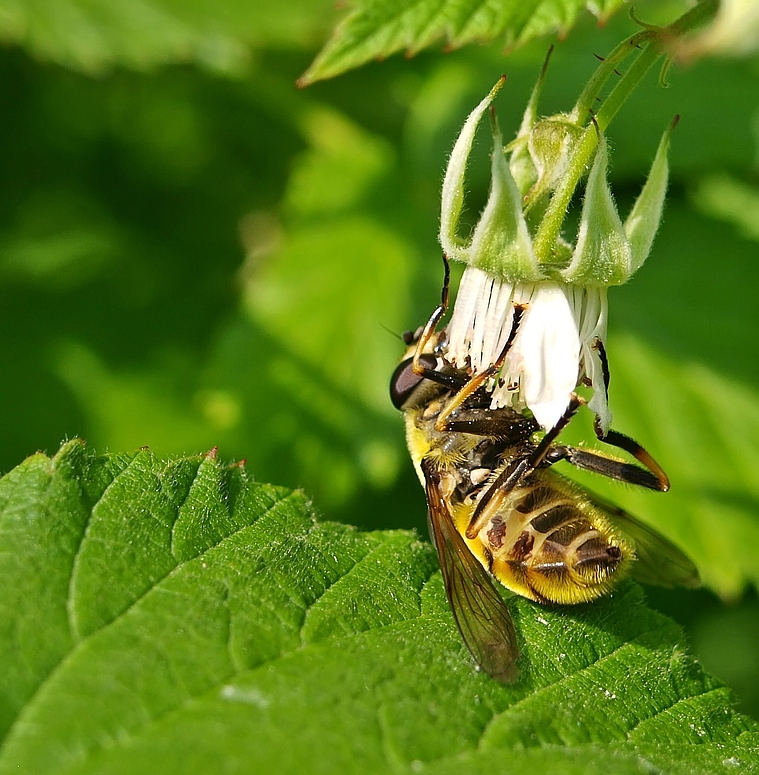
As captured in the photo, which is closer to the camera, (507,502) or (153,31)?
(507,502)

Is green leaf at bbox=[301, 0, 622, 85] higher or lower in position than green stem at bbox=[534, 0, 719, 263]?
higher

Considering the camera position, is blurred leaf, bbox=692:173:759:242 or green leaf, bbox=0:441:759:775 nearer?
green leaf, bbox=0:441:759:775

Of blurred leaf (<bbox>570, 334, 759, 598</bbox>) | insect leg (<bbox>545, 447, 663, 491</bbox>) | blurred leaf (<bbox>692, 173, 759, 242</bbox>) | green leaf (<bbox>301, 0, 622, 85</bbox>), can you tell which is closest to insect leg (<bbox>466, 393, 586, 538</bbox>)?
insect leg (<bbox>545, 447, 663, 491</bbox>)

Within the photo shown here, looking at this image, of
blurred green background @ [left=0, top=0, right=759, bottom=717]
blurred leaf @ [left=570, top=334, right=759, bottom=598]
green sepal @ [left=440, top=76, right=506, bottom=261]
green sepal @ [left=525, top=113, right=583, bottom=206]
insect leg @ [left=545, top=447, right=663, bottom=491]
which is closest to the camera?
green sepal @ [left=440, top=76, right=506, bottom=261]

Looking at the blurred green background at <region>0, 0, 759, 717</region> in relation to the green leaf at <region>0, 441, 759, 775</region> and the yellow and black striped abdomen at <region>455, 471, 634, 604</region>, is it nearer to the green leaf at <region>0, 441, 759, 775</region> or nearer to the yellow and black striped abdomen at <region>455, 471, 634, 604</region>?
the yellow and black striped abdomen at <region>455, 471, 634, 604</region>

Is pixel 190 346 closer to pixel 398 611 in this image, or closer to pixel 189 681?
pixel 398 611

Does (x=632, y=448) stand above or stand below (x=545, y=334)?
below

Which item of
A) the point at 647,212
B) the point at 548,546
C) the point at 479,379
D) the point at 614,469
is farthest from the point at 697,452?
the point at 647,212

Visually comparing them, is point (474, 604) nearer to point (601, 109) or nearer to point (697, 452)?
point (601, 109)

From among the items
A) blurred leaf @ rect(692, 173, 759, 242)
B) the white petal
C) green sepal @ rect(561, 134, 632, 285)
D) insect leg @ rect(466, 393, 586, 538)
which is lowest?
insect leg @ rect(466, 393, 586, 538)
